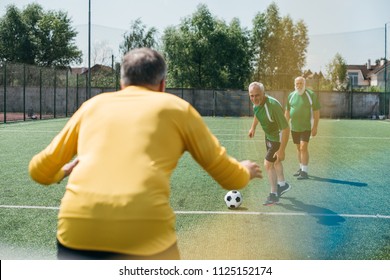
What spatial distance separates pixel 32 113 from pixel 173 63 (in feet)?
41.9

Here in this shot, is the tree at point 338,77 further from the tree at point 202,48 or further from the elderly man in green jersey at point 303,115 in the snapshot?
the elderly man in green jersey at point 303,115

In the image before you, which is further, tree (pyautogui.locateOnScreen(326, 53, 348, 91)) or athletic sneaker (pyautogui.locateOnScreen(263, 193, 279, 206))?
tree (pyautogui.locateOnScreen(326, 53, 348, 91))

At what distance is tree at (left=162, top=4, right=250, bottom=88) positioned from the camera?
19922 millimetres

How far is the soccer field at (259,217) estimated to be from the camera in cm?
536

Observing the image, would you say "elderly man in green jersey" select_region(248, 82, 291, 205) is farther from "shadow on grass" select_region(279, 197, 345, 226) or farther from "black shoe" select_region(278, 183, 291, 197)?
"shadow on grass" select_region(279, 197, 345, 226)

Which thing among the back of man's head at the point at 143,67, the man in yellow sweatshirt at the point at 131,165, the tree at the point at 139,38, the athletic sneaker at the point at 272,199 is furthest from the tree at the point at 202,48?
the man in yellow sweatshirt at the point at 131,165

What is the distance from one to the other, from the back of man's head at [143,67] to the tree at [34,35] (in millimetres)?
28979

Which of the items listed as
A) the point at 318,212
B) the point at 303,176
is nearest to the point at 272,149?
the point at 318,212

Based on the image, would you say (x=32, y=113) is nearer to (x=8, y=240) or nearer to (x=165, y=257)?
(x=8, y=240)

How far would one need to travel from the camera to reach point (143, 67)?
2490 millimetres

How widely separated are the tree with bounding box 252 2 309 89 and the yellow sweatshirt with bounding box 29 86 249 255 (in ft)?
28.3

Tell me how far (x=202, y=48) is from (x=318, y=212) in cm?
1534

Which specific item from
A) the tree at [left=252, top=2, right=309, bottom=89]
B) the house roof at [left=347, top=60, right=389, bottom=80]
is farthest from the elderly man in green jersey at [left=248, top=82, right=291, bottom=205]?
the house roof at [left=347, top=60, right=389, bottom=80]

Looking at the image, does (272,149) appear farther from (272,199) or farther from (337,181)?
(337,181)
